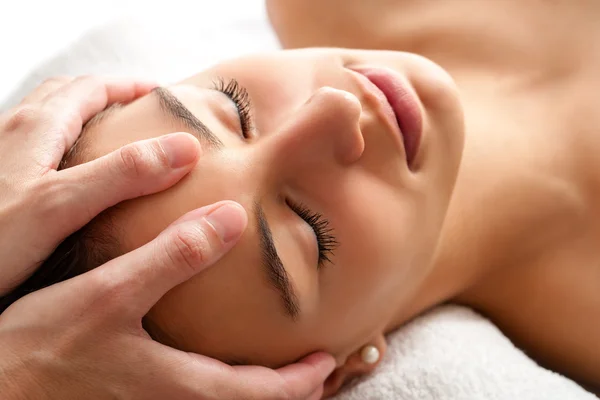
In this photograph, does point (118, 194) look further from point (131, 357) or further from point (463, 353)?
point (463, 353)

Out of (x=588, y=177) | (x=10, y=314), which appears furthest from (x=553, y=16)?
(x=10, y=314)

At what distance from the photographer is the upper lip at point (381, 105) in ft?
2.62

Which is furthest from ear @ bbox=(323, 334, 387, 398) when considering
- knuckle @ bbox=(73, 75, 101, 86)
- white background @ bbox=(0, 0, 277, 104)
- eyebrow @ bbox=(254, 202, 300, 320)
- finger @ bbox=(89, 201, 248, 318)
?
white background @ bbox=(0, 0, 277, 104)

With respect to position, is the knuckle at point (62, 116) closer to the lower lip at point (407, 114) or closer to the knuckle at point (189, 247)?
the knuckle at point (189, 247)

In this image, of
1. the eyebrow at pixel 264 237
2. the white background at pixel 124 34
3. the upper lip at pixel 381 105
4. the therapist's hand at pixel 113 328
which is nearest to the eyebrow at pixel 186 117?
the eyebrow at pixel 264 237

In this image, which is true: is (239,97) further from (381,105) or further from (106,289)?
(106,289)

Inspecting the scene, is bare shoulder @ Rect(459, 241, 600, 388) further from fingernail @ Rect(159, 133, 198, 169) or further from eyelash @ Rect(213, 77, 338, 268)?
fingernail @ Rect(159, 133, 198, 169)

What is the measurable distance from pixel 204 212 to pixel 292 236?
0.12 meters

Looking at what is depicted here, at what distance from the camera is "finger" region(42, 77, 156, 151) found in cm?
82

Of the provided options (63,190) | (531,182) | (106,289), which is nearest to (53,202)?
(63,190)

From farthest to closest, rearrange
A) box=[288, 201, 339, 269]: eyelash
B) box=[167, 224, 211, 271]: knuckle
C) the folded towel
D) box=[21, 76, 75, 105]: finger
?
box=[21, 76, 75, 105]: finger, the folded towel, box=[288, 201, 339, 269]: eyelash, box=[167, 224, 211, 271]: knuckle

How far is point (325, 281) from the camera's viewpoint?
2.51 feet

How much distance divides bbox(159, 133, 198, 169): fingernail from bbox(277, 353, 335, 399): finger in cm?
30

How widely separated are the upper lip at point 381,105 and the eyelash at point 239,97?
16cm
